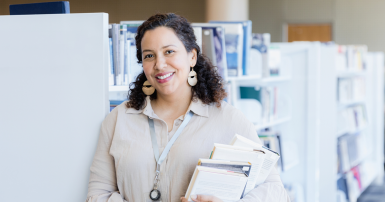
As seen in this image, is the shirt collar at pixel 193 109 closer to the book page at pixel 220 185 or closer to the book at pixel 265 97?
the book page at pixel 220 185

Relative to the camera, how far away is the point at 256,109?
2996mm

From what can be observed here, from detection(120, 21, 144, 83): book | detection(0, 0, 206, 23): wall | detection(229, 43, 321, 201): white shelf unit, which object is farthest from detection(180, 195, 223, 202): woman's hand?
detection(0, 0, 206, 23): wall

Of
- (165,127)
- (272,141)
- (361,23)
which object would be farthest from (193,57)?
(361,23)

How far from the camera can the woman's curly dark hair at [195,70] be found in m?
1.52

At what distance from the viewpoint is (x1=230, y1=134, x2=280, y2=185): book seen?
1418 millimetres

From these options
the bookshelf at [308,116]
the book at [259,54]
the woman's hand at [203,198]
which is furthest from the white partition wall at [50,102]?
the bookshelf at [308,116]

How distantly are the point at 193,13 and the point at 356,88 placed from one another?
19.8 feet

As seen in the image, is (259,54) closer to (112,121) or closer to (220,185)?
(112,121)

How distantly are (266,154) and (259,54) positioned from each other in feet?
A: 5.71

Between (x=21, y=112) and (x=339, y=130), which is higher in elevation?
(x=21, y=112)

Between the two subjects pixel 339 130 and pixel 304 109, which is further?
pixel 339 130

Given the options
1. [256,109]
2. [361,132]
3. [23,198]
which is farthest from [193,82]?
[361,132]

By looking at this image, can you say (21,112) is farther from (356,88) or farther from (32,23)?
(356,88)

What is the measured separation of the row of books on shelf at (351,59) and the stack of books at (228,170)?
310 centimetres
